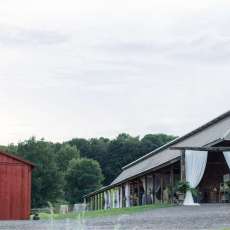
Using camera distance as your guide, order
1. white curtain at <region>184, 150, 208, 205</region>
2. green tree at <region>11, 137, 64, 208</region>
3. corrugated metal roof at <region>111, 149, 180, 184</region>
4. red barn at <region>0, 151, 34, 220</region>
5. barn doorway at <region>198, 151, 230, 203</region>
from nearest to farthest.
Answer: red barn at <region>0, 151, 34, 220</region> < white curtain at <region>184, 150, 208, 205</region> < barn doorway at <region>198, 151, 230, 203</region> < corrugated metal roof at <region>111, 149, 180, 184</region> < green tree at <region>11, 137, 64, 208</region>

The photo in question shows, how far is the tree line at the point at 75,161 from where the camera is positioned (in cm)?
7556

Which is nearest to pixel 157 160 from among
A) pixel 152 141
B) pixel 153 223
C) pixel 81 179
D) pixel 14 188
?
pixel 14 188

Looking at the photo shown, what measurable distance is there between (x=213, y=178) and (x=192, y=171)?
7.23 m

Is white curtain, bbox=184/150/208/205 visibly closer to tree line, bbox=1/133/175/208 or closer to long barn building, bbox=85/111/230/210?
long barn building, bbox=85/111/230/210

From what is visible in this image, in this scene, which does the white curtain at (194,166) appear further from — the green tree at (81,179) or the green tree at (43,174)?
the green tree at (81,179)

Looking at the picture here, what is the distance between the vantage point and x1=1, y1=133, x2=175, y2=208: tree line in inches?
2975

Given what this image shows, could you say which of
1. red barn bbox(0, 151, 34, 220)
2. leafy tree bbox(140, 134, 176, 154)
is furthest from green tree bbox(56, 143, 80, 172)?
red barn bbox(0, 151, 34, 220)

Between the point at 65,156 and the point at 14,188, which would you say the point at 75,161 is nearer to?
the point at 65,156

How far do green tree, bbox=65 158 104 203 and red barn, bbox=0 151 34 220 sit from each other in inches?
2352

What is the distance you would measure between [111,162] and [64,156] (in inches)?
365

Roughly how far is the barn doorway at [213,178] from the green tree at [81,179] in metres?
53.8

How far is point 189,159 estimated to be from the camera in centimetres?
2884

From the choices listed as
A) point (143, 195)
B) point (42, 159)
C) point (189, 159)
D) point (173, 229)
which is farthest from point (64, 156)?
point (173, 229)

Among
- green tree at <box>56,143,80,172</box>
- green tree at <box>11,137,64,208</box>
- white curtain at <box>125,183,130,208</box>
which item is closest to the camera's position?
white curtain at <box>125,183,130,208</box>
